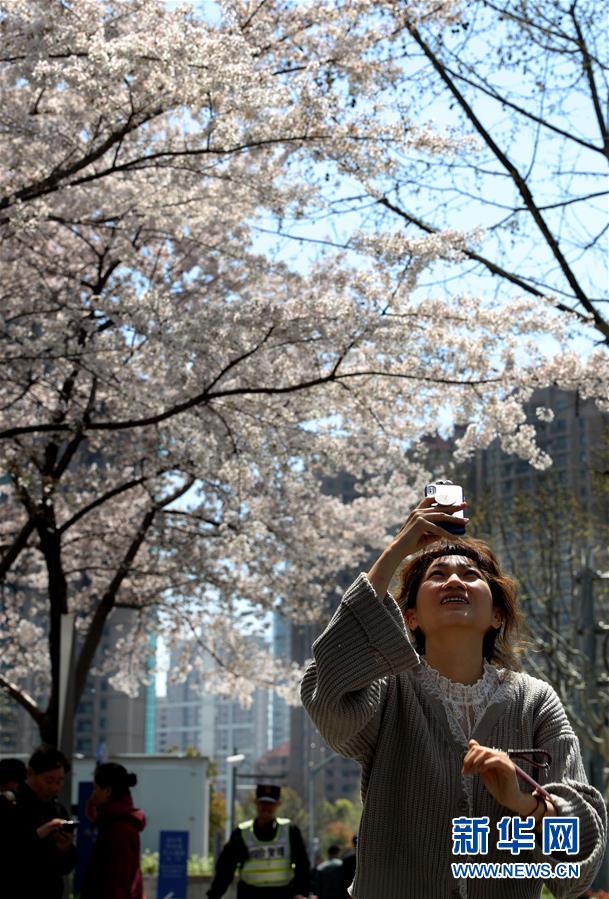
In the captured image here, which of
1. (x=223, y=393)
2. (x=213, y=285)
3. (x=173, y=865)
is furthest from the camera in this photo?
(x=173, y=865)

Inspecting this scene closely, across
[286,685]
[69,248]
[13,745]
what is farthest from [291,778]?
[69,248]

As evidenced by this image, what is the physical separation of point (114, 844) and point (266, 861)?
1622mm

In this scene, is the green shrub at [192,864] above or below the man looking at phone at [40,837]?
below

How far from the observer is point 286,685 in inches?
834

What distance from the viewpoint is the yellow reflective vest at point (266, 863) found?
7723 mm

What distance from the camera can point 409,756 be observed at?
7.66 feet

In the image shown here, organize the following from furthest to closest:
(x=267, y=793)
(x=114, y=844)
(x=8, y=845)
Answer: (x=267, y=793) < (x=114, y=844) < (x=8, y=845)

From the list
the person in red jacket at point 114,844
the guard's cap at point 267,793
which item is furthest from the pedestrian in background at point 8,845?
the guard's cap at point 267,793

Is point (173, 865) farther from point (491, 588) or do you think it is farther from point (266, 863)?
point (491, 588)

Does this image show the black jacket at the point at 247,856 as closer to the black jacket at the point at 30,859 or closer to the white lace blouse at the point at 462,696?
the black jacket at the point at 30,859

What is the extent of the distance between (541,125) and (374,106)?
1845mm

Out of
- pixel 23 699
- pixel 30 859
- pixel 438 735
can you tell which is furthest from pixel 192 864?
pixel 438 735

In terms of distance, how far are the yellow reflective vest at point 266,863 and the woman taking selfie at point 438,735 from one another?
569 centimetres

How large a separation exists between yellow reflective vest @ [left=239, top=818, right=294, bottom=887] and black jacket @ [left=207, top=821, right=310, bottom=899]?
0.08ft
